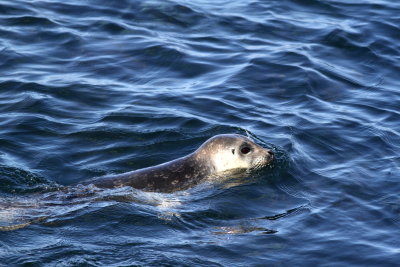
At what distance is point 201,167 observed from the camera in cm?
1100

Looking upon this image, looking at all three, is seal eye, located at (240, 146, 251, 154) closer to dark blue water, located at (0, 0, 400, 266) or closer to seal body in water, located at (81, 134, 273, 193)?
seal body in water, located at (81, 134, 273, 193)

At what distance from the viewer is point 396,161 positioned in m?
11.8

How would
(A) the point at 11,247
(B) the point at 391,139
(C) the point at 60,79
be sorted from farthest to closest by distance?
(C) the point at 60,79 → (B) the point at 391,139 → (A) the point at 11,247

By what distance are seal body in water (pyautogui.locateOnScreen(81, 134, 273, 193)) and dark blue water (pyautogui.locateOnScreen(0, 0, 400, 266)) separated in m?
0.21

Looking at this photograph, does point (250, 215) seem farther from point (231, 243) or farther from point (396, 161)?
point (396, 161)

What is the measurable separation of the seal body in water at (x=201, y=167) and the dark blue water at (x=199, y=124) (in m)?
0.21

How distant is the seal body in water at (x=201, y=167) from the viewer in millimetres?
10469

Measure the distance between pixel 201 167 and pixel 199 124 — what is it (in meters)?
2.02

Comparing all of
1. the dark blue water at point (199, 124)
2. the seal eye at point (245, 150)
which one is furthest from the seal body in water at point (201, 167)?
the dark blue water at point (199, 124)

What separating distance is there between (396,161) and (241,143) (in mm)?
2375

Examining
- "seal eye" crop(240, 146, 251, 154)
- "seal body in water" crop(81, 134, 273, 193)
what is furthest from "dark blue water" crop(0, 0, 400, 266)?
"seal eye" crop(240, 146, 251, 154)

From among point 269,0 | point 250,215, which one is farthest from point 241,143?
point 269,0

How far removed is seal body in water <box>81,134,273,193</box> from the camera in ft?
34.3

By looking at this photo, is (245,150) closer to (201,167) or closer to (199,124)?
(201,167)
